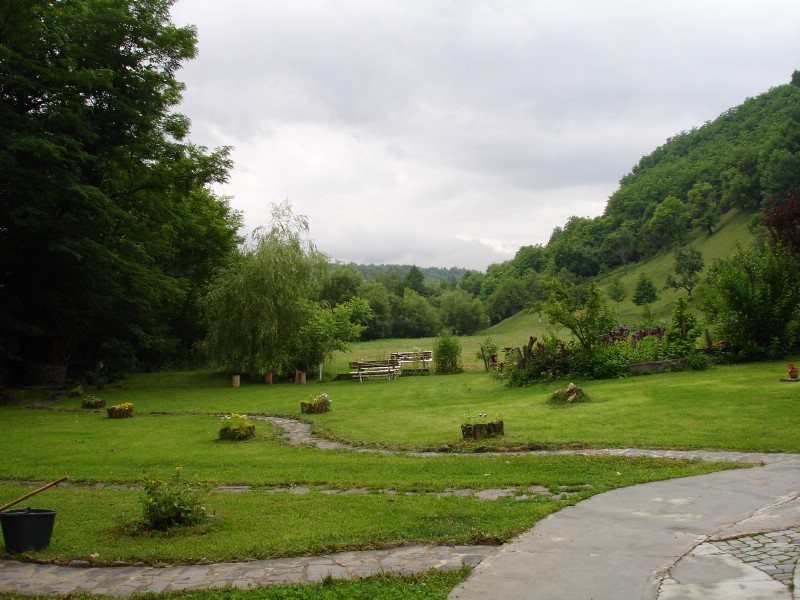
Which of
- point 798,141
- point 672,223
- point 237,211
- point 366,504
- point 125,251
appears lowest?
point 366,504

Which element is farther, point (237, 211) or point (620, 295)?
point (620, 295)

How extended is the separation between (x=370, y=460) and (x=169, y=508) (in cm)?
512

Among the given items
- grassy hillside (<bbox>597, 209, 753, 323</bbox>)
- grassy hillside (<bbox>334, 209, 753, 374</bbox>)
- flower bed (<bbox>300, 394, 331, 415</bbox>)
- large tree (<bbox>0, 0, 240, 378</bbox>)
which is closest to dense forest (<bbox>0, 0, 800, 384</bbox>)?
large tree (<bbox>0, 0, 240, 378</bbox>)

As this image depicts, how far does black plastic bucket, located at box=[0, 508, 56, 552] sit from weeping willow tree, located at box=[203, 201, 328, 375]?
22742 mm

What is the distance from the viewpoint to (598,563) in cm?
523

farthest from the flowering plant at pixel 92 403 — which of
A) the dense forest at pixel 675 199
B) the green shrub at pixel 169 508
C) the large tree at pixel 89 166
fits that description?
the dense forest at pixel 675 199

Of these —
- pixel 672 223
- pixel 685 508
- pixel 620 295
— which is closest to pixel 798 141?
pixel 672 223

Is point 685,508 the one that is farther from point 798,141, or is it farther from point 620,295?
point 798,141

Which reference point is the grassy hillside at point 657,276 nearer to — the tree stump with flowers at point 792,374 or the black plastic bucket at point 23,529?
the tree stump with flowers at point 792,374

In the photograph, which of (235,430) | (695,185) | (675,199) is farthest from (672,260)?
(235,430)

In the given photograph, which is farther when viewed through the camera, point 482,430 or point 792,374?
point 792,374

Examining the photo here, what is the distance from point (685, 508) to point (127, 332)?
102 ft

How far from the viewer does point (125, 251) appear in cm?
2823

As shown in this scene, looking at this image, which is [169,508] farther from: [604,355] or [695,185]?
[695,185]
